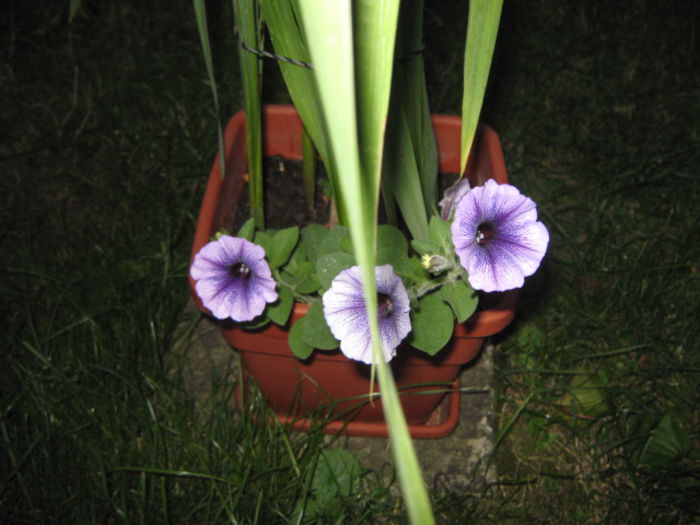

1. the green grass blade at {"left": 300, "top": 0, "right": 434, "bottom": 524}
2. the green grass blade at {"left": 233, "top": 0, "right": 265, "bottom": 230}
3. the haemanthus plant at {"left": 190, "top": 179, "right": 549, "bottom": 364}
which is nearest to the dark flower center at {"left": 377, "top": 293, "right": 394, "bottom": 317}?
the haemanthus plant at {"left": 190, "top": 179, "right": 549, "bottom": 364}

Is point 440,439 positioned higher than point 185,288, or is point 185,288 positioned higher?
point 185,288

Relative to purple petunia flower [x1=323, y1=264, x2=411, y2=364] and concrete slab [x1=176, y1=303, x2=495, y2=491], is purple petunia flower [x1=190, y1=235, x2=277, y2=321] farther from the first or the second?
concrete slab [x1=176, y1=303, x2=495, y2=491]

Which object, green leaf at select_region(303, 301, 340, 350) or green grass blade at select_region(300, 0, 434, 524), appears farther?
green leaf at select_region(303, 301, 340, 350)

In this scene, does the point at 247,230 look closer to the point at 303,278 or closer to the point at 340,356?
the point at 303,278

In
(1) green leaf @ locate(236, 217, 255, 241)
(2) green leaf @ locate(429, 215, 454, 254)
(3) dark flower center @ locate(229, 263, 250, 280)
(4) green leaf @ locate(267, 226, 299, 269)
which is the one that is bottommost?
(2) green leaf @ locate(429, 215, 454, 254)

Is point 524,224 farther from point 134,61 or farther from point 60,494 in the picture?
point 134,61

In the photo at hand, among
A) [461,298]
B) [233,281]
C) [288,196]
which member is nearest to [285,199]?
[288,196]

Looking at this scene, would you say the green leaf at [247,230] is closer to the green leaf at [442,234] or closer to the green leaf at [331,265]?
the green leaf at [331,265]

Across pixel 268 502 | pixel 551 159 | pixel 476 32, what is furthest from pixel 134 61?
pixel 476 32
